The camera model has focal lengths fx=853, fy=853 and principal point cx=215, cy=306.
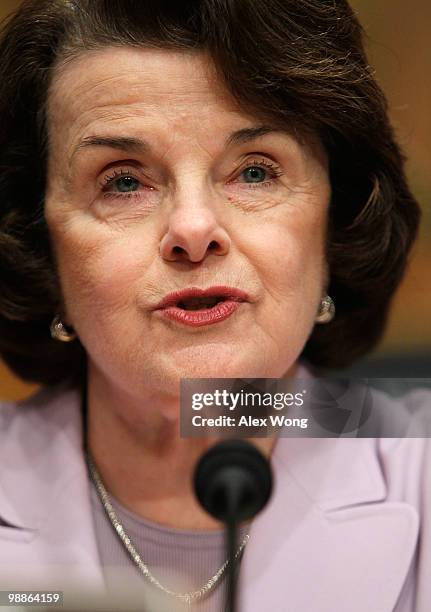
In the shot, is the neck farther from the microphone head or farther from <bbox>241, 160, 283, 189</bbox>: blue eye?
the microphone head

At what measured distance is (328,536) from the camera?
1.01 metres

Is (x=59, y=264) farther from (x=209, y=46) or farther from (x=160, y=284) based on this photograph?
(x=209, y=46)

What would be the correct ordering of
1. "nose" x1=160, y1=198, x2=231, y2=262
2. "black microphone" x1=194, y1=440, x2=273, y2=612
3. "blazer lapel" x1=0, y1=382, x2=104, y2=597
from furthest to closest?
"blazer lapel" x1=0, y1=382, x2=104, y2=597
"nose" x1=160, y1=198, x2=231, y2=262
"black microphone" x1=194, y1=440, x2=273, y2=612

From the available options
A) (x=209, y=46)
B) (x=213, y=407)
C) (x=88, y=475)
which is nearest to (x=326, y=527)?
(x=213, y=407)

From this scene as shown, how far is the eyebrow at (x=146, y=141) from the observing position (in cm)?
96

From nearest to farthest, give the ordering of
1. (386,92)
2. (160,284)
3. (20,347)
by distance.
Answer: (160,284) → (386,92) → (20,347)

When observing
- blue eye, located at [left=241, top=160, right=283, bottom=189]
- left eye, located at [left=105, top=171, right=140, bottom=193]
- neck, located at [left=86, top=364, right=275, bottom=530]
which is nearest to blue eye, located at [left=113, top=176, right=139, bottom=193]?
left eye, located at [left=105, top=171, right=140, bottom=193]

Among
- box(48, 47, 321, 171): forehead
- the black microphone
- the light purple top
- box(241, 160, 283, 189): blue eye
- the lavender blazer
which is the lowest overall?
the light purple top

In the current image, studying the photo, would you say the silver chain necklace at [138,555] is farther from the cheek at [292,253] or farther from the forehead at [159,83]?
the forehead at [159,83]

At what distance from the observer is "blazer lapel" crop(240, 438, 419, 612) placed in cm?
98

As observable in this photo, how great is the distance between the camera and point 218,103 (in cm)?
96

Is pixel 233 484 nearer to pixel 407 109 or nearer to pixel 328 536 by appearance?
pixel 328 536

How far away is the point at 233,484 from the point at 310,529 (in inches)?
17.9

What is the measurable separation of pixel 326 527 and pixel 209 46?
576 mm
